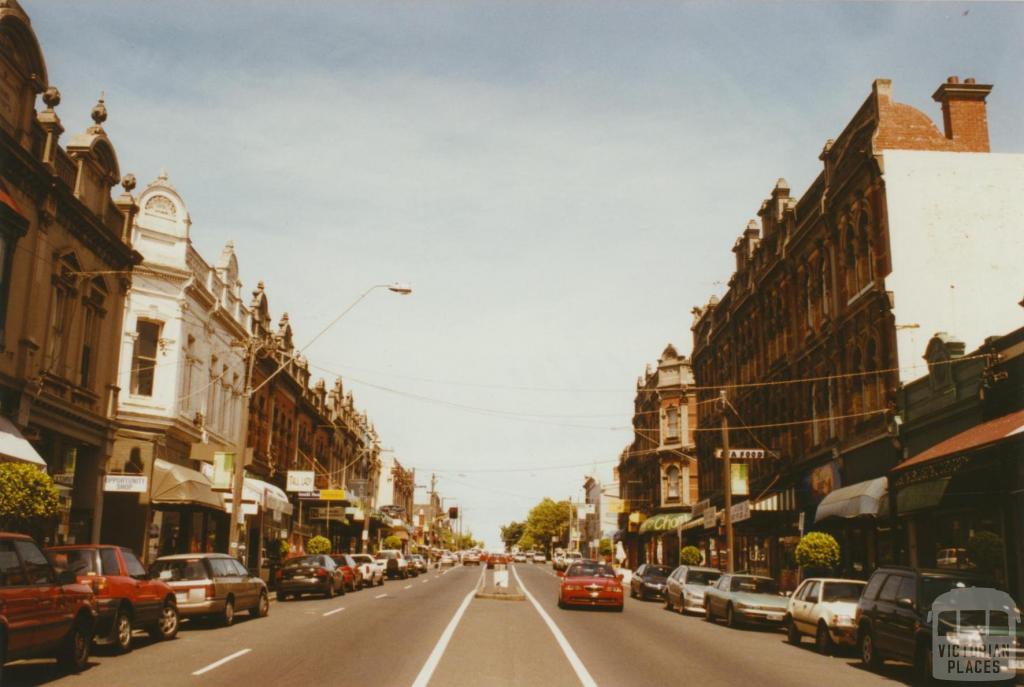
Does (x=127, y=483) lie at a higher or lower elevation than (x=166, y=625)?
higher

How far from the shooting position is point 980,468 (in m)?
18.8

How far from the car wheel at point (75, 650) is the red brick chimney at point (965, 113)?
29.0 meters

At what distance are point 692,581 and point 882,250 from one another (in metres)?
11.8

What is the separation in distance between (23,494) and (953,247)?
25747 millimetres

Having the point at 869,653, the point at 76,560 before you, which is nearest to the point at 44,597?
the point at 76,560

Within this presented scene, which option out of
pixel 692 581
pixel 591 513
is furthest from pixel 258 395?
pixel 591 513

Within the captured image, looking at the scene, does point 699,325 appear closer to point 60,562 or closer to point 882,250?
point 882,250

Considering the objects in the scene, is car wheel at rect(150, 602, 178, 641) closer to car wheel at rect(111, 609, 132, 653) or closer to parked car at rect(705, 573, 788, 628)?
car wheel at rect(111, 609, 132, 653)

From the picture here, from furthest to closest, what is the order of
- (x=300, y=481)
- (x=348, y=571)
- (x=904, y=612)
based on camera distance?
(x=300, y=481), (x=348, y=571), (x=904, y=612)

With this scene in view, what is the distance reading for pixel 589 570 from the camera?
27.9m

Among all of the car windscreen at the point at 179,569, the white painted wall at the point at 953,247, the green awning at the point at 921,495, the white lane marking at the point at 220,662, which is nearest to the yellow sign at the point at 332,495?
the car windscreen at the point at 179,569

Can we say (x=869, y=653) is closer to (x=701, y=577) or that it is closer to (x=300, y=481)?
(x=701, y=577)

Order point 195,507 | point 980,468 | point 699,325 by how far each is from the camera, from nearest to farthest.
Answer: point 980,468
point 195,507
point 699,325

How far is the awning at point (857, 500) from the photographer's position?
1015 inches
